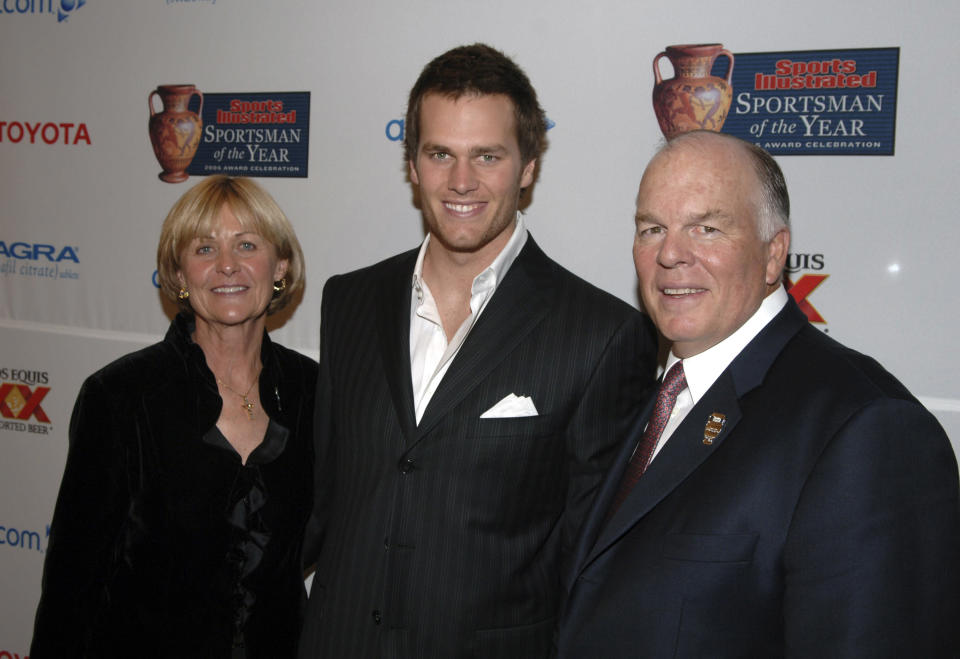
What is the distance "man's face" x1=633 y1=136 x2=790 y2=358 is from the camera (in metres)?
1.47

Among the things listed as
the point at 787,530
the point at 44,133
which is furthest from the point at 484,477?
the point at 44,133

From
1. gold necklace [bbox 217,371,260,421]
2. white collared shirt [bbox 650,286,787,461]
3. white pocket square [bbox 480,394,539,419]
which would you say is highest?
white collared shirt [bbox 650,286,787,461]

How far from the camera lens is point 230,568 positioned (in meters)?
2.03

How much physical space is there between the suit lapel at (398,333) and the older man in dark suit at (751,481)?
519 mm

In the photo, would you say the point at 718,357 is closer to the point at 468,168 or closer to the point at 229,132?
the point at 468,168

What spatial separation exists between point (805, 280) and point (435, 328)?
117 cm

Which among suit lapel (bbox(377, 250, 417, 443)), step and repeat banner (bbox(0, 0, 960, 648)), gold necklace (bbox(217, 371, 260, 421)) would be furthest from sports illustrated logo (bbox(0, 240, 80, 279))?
suit lapel (bbox(377, 250, 417, 443))

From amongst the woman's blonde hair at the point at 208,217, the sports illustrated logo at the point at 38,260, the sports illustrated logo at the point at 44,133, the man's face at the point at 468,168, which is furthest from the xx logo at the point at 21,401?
the man's face at the point at 468,168

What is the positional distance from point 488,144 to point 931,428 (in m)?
1.18

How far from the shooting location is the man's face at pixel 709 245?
1468 mm

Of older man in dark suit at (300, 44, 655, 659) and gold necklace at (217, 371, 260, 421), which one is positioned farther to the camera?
gold necklace at (217, 371, 260, 421)

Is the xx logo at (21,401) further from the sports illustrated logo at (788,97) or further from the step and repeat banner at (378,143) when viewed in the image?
the sports illustrated logo at (788,97)

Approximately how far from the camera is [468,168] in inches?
75.3

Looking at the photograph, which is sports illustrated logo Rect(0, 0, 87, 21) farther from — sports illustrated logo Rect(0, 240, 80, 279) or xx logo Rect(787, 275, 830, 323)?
xx logo Rect(787, 275, 830, 323)
